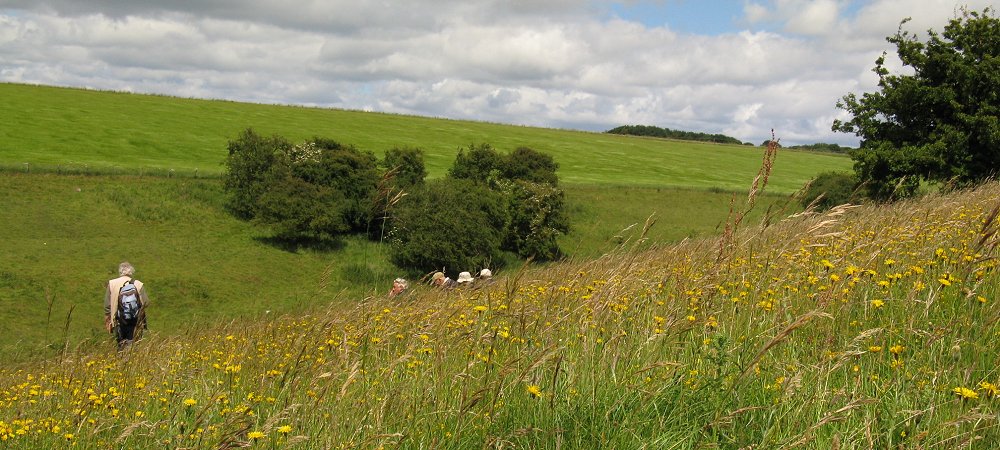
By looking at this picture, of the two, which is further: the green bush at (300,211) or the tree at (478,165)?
the tree at (478,165)

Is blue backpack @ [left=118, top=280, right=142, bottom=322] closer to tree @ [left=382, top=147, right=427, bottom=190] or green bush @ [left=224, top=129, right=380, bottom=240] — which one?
green bush @ [left=224, top=129, right=380, bottom=240]

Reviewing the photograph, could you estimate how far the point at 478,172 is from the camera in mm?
60438

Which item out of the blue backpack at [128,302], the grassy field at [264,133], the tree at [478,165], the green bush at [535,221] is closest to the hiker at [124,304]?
the blue backpack at [128,302]

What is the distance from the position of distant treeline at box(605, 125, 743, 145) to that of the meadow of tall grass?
150 metres

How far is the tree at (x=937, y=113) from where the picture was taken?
125 feet

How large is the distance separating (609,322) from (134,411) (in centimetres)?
297

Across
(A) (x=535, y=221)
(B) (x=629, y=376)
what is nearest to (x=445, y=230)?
(A) (x=535, y=221)

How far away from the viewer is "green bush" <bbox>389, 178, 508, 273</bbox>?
4431 centimetres

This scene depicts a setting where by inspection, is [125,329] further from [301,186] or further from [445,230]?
[301,186]

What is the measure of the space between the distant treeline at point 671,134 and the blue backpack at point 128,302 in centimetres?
14601

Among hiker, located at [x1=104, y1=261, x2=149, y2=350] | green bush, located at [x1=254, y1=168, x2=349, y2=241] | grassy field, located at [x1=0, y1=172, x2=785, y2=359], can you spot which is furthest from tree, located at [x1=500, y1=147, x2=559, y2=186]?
hiker, located at [x1=104, y1=261, x2=149, y2=350]

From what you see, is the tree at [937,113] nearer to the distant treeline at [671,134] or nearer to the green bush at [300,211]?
the green bush at [300,211]

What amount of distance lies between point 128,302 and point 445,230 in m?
33.9

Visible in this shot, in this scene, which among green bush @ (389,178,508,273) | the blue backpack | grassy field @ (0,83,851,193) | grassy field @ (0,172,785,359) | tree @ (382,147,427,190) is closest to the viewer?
the blue backpack
